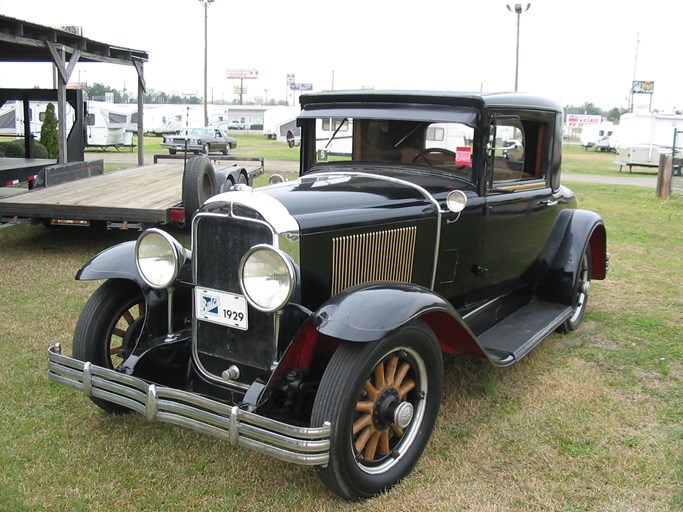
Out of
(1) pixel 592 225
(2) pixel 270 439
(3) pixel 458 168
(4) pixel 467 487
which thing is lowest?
(4) pixel 467 487

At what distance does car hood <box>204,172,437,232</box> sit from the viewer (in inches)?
→ 128

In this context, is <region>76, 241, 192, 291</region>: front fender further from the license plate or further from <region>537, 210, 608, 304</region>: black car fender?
<region>537, 210, 608, 304</region>: black car fender

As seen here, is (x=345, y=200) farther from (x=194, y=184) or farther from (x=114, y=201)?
(x=114, y=201)

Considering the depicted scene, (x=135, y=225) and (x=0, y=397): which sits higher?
(x=135, y=225)

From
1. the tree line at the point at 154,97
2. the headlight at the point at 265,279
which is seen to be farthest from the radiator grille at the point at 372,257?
the tree line at the point at 154,97

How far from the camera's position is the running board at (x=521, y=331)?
155 inches

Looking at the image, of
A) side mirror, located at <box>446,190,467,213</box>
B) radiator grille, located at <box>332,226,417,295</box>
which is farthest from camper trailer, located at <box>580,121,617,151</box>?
radiator grille, located at <box>332,226,417,295</box>

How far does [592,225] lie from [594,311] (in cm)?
102

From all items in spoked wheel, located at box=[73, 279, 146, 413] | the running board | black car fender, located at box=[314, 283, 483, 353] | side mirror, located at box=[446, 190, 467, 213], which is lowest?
the running board

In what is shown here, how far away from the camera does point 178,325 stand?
374 centimetres

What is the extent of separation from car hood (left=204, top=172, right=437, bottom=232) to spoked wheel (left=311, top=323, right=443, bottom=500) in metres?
0.68

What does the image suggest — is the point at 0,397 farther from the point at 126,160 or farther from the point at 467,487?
the point at 126,160

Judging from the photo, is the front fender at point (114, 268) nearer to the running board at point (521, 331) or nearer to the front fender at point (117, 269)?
the front fender at point (117, 269)

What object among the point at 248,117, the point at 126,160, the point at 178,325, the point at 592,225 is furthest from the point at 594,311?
the point at 248,117
